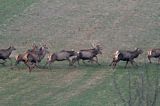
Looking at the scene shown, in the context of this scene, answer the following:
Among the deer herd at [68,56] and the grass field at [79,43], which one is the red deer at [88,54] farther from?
the grass field at [79,43]

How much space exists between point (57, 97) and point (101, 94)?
1.74 meters

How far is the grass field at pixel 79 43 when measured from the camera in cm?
2056

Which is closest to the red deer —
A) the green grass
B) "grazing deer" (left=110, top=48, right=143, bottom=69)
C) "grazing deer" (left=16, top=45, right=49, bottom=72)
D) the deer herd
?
the deer herd

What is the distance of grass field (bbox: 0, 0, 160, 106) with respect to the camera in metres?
20.6

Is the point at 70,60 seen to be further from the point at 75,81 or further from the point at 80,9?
the point at 80,9

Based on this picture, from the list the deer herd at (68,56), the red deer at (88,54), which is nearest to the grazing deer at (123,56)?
the deer herd at (68,56)

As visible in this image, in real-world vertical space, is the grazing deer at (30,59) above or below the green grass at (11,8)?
below

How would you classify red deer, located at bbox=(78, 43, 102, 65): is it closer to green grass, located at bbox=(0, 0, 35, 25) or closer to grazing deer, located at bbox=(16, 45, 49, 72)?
grazing deer, located at bbox=(16, 45, 49, 72)

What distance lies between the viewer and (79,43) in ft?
110

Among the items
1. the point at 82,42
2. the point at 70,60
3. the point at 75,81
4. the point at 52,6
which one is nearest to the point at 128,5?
the point at 52,6

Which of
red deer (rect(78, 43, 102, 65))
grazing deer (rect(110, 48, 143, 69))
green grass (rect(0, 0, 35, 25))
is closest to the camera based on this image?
grazing deer (rect(110, 48, 143, 69))

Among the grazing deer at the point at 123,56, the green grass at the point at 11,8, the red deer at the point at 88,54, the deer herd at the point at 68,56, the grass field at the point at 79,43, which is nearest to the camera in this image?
the grass field at the point at 79,43

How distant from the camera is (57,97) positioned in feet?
68.1

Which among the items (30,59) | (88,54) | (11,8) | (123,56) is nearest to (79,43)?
(88,54)
